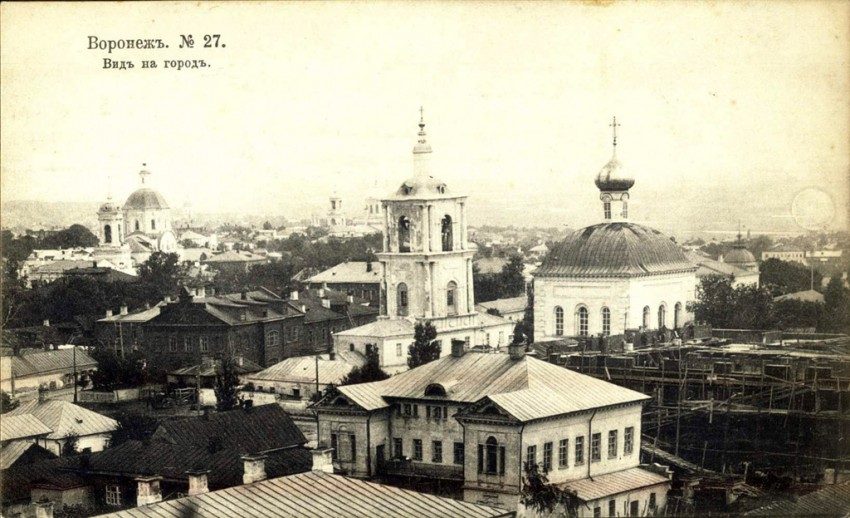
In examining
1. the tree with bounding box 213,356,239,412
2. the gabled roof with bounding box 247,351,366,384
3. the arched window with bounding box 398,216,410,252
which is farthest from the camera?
the arched window with bounding box 398,216,410,252

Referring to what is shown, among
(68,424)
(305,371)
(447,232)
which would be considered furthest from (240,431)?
(447,232)

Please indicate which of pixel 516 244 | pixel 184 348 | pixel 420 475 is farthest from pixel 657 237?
pixel 516 244

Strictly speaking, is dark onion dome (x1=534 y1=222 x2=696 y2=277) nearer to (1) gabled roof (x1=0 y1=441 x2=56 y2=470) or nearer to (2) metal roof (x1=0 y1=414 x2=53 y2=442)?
(2) metal roof (x1=0 y1=414 x2=53 y2=442)

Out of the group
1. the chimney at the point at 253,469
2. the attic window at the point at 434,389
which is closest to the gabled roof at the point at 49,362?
the attic window at the point at 434,389

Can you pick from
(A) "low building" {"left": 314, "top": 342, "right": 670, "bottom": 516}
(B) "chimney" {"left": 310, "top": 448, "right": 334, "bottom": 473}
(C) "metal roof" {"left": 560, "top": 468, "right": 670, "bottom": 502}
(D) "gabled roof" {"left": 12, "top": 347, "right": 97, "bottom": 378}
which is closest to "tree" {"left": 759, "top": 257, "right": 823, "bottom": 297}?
(D) "gabled roof" {"left": 12, "top": 347, "right": 97, "bottom": 378}

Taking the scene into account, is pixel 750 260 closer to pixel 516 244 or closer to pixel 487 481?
pixel 487 481

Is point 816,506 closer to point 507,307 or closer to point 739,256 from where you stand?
point 739,256

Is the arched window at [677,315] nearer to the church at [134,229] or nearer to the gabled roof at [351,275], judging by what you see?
the gabled roof at [351,275]
